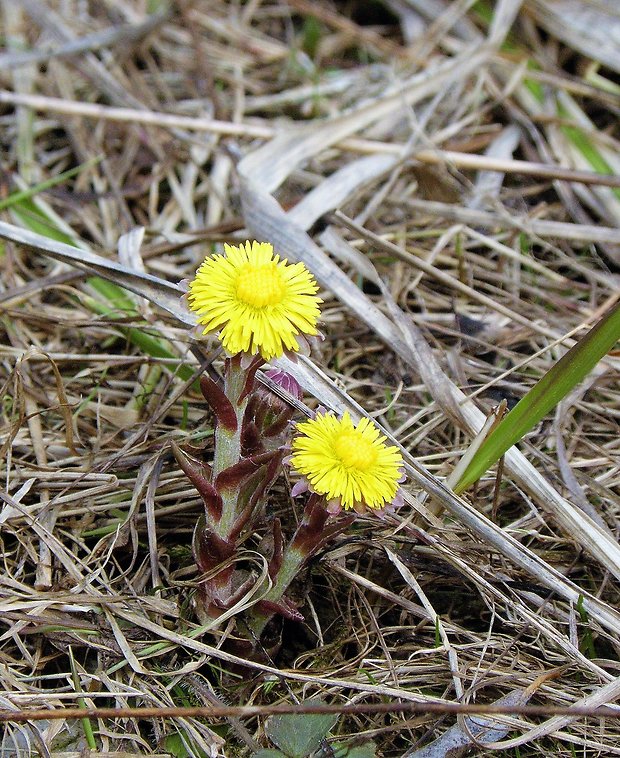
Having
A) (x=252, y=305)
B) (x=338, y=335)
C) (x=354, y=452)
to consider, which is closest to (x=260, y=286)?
(x=252, y=305)

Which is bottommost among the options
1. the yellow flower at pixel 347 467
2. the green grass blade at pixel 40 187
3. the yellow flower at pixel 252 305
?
the green grass blade at pixel 40 187

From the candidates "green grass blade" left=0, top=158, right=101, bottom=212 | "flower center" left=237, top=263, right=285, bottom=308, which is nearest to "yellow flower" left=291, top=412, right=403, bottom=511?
"flower center" left=237, top=263, right=285, bottom=308

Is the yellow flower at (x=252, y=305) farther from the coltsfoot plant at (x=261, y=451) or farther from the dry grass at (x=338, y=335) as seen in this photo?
the dry grass at (x=338, y=335)

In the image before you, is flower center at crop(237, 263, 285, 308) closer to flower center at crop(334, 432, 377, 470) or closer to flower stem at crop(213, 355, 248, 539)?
flower stem at crop(213, 355, 248, 539)

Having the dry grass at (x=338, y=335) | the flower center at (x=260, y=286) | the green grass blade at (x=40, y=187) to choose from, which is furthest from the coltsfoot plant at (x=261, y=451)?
the green grass blade at (x=40, y=187)

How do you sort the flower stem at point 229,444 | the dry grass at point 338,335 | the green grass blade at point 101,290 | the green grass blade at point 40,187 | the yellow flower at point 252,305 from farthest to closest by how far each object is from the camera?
the green grass blade at point 40,187, the green grass blade at point 101,290, the dry grass at point 338,335, the flower stem at point 229,444, the yellow flower at point 252,305

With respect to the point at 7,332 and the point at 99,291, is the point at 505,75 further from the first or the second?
the point at 7,332
